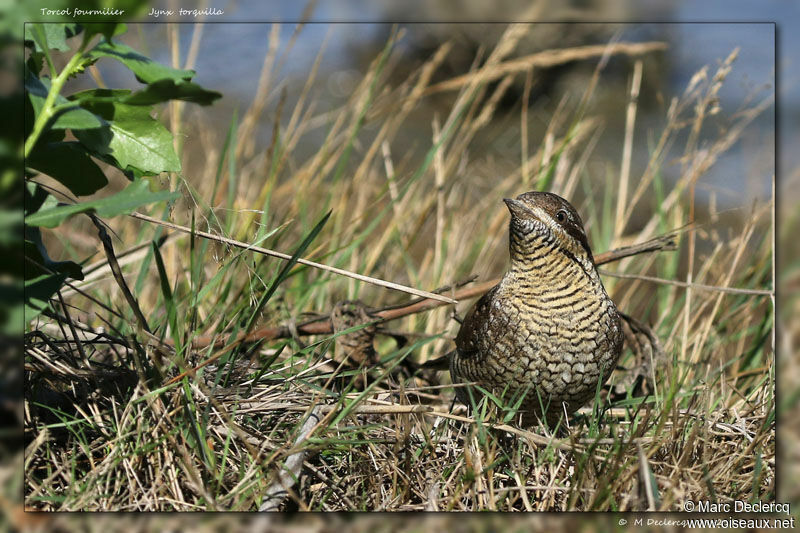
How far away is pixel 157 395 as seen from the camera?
1734mm

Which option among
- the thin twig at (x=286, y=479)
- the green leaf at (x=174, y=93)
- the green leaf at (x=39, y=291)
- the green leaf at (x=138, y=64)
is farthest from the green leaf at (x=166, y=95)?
the thin twig at (x=286, y=479)

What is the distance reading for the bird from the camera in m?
2.10

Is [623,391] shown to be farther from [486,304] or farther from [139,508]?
[139,508]

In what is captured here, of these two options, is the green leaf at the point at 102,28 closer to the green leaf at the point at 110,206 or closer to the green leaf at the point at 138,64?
the green leaf at the point at 138,64

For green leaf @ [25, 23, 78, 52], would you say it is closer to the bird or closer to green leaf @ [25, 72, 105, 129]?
green leaf @ [25, 72, 105, 129]

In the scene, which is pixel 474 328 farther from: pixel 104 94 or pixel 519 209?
pixel 104 94

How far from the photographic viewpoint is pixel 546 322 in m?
2.11

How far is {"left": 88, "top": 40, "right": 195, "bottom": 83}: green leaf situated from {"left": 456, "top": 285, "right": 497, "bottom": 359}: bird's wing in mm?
1104

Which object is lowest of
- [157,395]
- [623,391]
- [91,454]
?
[623,391]

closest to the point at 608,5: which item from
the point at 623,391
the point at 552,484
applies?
the point at 623,391

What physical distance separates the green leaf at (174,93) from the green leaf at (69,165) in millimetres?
307

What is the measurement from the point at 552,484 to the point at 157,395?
3.17ft

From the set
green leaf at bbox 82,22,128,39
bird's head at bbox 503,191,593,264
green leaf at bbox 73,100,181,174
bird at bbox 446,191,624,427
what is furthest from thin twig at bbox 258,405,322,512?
green leaf at bbox 82,22,128,39

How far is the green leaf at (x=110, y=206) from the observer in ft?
4.63
